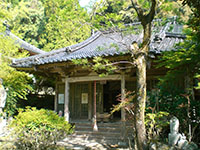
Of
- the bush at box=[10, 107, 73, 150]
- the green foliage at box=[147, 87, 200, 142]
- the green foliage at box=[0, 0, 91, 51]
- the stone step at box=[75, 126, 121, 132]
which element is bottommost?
the stone step at box=[75, 126, 121, 132]

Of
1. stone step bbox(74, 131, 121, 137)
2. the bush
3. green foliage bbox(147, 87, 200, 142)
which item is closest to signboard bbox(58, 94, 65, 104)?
stone step bbox(74, 131, 121, 137)

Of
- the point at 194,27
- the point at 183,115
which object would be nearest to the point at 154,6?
the point at 194,27

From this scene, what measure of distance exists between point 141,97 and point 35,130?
3.25 m

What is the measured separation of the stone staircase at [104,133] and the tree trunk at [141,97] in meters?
3.14

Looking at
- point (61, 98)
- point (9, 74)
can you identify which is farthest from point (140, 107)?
point (9, 74)

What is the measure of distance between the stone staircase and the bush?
2.43 meters

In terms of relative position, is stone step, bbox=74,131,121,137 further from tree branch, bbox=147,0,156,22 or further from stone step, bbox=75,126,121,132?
tree branch, bbox=147,0,156,22

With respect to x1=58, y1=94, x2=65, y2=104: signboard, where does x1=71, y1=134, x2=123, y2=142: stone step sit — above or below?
below

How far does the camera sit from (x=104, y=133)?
7.91 meters

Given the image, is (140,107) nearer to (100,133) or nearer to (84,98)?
(100,133)

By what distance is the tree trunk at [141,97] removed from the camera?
3803mm

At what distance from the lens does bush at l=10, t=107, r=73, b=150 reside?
210 inches

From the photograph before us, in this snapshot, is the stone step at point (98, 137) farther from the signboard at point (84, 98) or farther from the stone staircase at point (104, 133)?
the signboard at point (84, 98)

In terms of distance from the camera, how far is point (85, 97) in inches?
400
